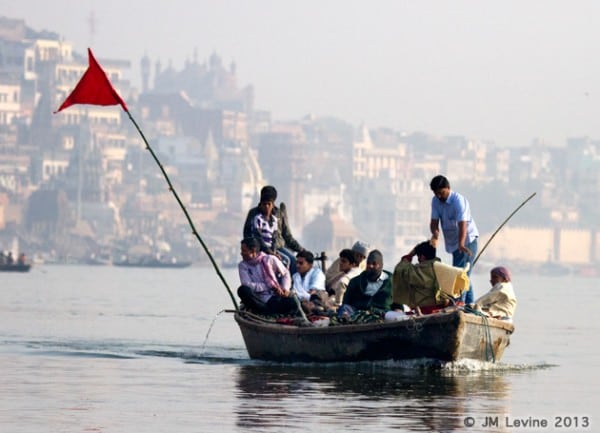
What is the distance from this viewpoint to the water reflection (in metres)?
16.4

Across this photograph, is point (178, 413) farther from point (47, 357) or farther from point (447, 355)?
point (47, 357)

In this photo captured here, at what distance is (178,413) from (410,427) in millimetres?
1743

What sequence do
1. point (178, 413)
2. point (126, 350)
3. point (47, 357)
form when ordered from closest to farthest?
1. point (178, 413)
2. point (47, 357)
3. point (126, 350)

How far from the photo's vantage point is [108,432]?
1544cm

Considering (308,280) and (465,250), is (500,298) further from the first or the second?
(308,280)

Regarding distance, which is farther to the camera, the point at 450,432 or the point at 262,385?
the point at 262,385

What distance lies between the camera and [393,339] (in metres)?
20.8

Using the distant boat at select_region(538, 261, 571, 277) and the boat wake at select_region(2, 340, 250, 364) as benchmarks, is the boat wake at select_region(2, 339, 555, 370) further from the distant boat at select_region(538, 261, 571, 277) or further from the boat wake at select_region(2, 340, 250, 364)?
the distant boat at select_region(538, 261, 571, 277)

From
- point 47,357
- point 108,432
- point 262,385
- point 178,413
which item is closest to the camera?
point 108,432

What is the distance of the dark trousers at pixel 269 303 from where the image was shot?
22062 mm

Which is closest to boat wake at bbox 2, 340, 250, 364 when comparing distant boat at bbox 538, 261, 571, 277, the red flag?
the red flag

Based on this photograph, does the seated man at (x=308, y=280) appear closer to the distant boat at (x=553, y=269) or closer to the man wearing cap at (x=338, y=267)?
the man wearing cap at (x=338, y=267)

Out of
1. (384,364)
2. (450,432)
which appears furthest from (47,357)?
(450,432)

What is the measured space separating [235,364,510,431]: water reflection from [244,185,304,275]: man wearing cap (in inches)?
48.7
